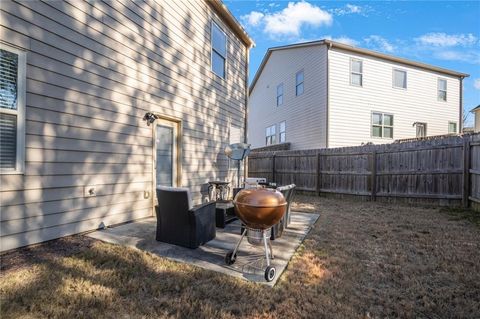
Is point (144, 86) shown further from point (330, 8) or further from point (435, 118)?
point (435, 118)

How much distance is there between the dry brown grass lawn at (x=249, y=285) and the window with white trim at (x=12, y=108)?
113cm

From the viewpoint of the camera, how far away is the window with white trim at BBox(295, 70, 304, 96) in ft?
45.8

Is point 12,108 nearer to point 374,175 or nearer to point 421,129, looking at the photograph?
point 374,175

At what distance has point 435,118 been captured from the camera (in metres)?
14.7

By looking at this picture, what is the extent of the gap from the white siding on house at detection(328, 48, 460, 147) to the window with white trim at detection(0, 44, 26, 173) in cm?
1135

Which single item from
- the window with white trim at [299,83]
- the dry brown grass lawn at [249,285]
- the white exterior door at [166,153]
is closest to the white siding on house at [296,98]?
the window with white trim at [299,83]

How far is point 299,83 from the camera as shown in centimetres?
1413

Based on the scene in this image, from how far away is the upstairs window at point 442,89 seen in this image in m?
14.8

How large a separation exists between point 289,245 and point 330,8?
10209mm

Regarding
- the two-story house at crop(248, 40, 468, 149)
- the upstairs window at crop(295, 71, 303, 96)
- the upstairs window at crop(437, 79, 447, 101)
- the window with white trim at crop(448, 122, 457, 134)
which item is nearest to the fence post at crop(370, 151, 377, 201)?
the two-story house at crop(248, 40, 468, 149)

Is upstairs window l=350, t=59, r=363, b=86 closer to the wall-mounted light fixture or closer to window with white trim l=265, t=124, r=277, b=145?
window with white trim l=265, t=124, r=277, b=145

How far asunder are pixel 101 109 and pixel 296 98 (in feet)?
38.5

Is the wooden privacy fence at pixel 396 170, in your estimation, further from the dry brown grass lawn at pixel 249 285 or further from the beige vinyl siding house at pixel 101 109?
the beige vinyl siding house at pixel 101 109

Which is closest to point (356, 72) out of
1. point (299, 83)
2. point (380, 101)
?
point (380, 101)
